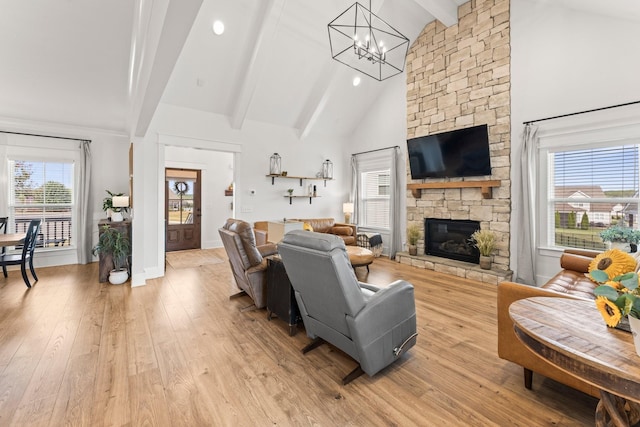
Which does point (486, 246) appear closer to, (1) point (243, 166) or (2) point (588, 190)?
(2) point (588, 190)

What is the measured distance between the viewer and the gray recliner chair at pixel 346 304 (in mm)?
1879

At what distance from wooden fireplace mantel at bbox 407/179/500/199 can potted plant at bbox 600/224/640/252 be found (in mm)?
1542

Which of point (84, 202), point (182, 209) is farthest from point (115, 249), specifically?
point (182, 209)

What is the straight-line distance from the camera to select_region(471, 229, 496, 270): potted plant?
4586 millimetres

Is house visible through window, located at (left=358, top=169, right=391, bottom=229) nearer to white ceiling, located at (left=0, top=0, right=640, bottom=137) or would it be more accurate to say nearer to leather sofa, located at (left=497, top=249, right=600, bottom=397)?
white ceiling, located at (left=0, top=0, right=640, bottom=137)

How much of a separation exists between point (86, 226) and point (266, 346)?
5.50 meters

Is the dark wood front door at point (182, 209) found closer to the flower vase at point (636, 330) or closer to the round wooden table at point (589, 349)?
the round wooden table at point (589, 349)

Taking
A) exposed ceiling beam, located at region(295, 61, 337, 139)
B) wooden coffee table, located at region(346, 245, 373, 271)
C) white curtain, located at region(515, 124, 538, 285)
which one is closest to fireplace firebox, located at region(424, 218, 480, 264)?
white curtain, located at region(515, 124, 538, 285)

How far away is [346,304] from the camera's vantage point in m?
1.88

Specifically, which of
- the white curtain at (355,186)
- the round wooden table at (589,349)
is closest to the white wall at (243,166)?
the white curtain at (355,186)

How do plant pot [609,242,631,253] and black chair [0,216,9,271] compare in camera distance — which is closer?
plant pot [609,242,631,253]

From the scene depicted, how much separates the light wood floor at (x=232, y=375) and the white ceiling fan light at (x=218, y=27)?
4024mm

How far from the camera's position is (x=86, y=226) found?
18.9 ft

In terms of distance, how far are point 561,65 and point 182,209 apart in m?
8.10
